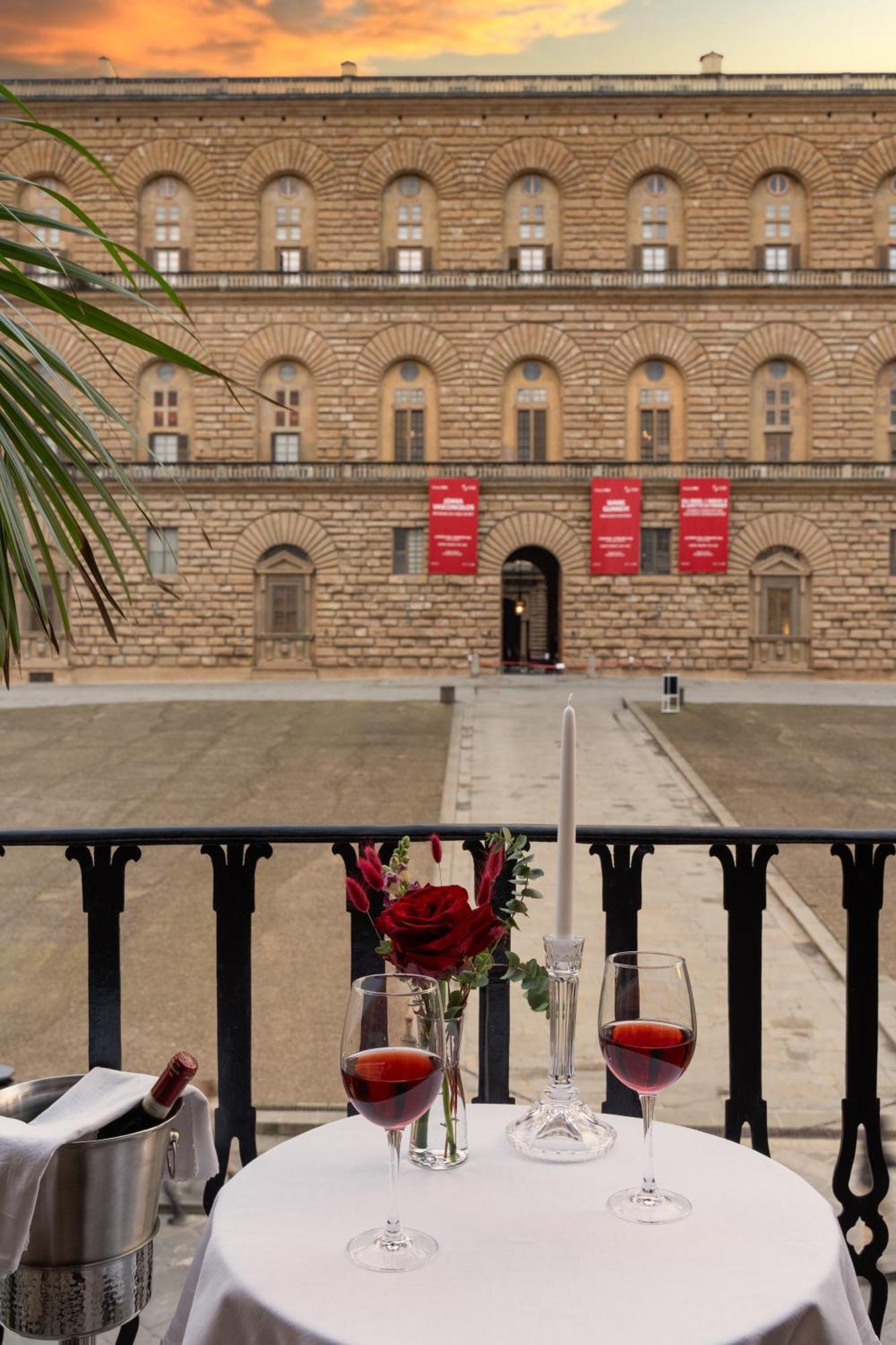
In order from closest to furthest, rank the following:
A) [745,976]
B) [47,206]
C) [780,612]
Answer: [745,976]
[780,612]
[47,206]

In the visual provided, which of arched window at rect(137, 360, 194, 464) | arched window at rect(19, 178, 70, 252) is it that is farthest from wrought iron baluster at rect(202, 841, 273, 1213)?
arched window at rect(19, 178, 70, 252)

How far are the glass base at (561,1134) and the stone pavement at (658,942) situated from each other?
0.38ft

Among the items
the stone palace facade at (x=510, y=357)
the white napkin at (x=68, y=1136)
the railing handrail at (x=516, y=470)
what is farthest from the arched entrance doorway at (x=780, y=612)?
the white napkin at (x=68, y=1136)

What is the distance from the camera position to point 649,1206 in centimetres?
189

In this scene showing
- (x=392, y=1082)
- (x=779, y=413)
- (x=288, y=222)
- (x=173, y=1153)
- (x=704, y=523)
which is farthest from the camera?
(x=288, y=222)

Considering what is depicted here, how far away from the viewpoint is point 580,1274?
170 centimetres

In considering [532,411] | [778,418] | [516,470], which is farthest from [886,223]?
[516,470]

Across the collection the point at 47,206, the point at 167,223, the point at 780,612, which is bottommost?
the point at 780,612

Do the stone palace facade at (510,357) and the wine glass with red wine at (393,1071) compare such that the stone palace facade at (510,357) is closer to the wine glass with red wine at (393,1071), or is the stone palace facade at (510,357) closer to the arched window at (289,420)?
the arched window at (289,420)

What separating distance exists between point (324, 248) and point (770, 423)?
13.3 metres

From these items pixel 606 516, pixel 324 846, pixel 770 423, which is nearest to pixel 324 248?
pixel 606 516

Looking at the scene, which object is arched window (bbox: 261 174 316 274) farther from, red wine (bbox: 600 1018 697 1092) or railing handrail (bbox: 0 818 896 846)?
red wine (bbox: 600 1018 697 1092)

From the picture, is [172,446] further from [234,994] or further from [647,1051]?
[647,1051]

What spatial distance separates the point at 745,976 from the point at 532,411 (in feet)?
103
